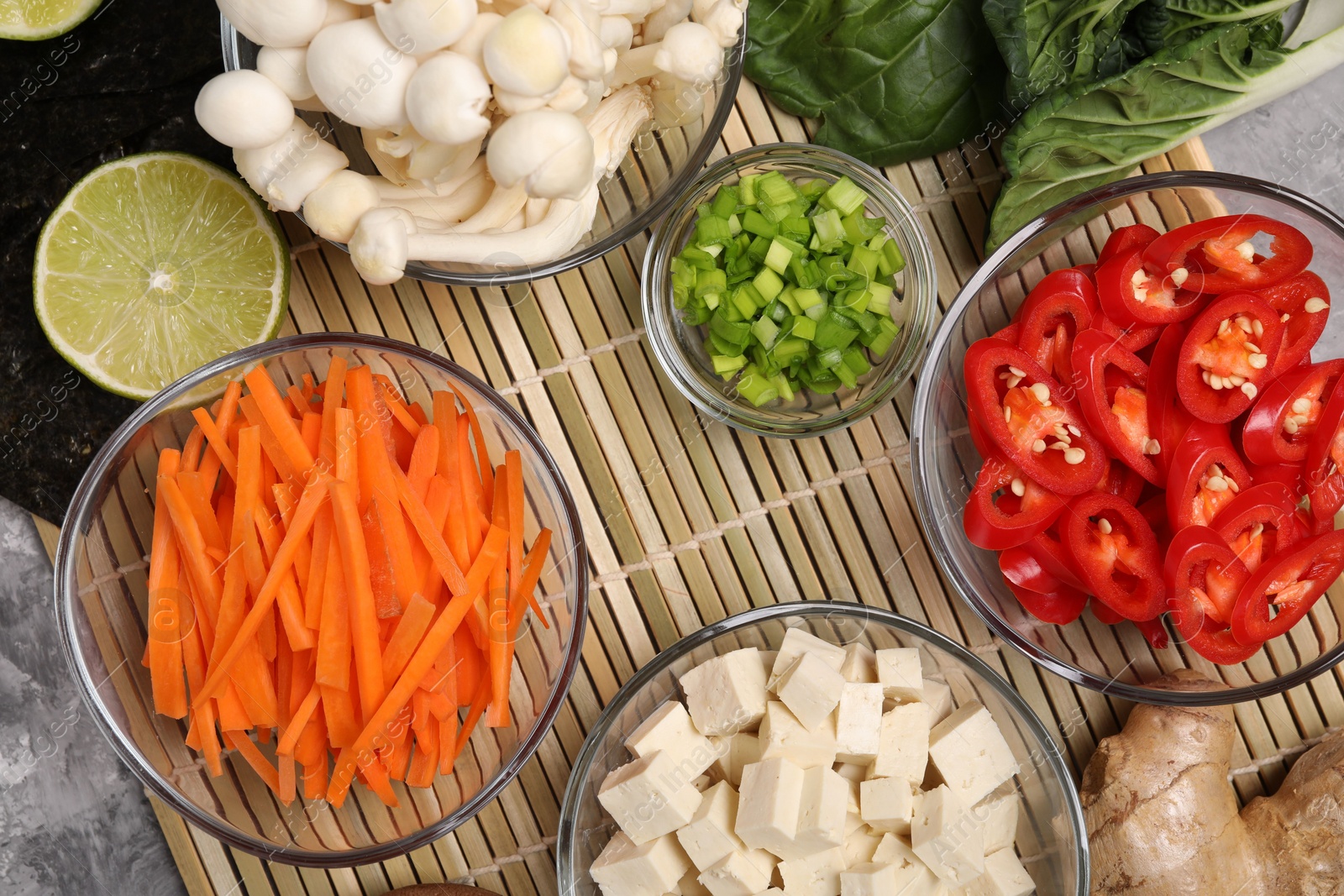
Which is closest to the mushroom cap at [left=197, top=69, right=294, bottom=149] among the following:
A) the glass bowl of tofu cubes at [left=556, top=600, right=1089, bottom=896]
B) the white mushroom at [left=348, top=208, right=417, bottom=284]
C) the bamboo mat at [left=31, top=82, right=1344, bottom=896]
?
the white mushroom at [left=348, top=208, right=417, bottom=284]

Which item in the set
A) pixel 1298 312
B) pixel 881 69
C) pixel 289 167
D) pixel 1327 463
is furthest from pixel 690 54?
pixel 1327 463

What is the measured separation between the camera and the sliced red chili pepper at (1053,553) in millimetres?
1502

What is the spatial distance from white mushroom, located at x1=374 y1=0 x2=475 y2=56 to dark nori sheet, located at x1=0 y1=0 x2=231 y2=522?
27.4 inches

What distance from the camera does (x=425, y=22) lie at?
1196 mm

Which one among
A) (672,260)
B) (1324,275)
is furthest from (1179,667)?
(672,260)

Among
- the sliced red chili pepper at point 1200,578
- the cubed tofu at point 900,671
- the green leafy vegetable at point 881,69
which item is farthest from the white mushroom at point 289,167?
the sliced red chili pepper at point 1200,578

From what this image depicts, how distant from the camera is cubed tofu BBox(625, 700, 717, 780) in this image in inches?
58.3

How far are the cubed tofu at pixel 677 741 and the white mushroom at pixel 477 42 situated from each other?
102 cm

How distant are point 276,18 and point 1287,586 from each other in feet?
5.61

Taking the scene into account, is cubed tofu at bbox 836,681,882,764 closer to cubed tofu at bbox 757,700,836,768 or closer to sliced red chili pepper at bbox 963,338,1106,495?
cubed tofu at bbox 757,700,836,768

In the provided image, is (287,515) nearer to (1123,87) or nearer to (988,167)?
(988,167)

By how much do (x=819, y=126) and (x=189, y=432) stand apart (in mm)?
1256

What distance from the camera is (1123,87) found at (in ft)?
5.10

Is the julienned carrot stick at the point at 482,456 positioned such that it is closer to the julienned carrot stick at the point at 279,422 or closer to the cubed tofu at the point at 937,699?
the julienned carrot stick at the point at 279,422
